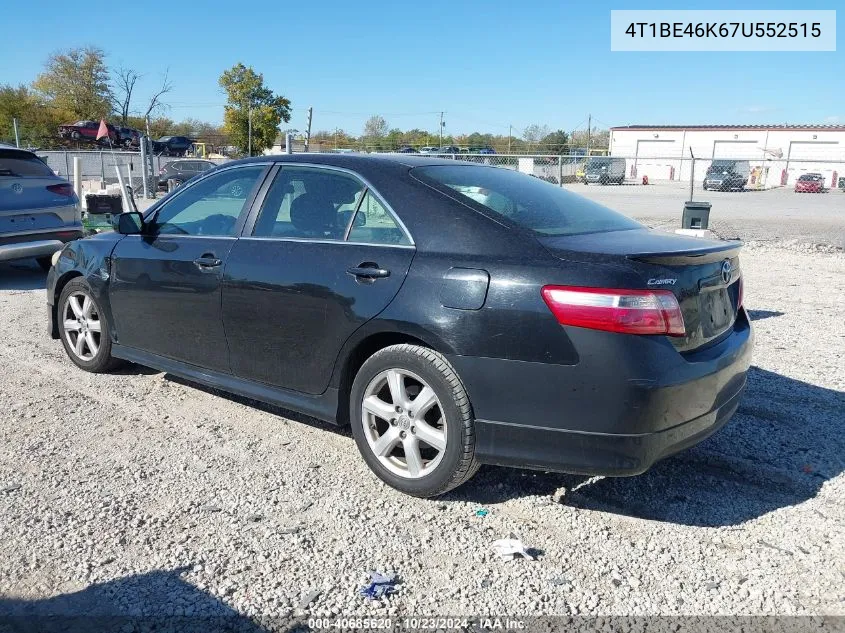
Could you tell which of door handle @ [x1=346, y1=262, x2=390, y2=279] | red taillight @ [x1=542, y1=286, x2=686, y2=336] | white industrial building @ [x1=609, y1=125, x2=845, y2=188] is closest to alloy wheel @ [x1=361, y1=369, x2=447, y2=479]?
door handle @ [x1=346, y1=262, x2=390, y2=279]

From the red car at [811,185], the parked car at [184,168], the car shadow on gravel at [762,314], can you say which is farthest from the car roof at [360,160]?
the red car at [811,185]

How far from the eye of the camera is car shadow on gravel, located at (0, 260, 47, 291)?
356 inches

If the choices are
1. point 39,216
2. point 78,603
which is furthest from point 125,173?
point 78,603

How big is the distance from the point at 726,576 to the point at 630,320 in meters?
1.09

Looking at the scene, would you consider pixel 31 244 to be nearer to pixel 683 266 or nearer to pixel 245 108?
pixel 683 266

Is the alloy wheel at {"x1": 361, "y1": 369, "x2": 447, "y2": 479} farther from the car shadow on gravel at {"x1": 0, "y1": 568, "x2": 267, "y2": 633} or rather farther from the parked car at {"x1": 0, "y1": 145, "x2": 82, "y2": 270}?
the parked car at {"x1": 0, "y1": 145, "x2": 82, "y2": 270}

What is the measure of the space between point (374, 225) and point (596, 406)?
57.4 inches

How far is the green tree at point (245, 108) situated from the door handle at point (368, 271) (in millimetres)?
45847

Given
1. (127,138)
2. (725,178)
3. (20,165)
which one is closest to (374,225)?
(20,165)

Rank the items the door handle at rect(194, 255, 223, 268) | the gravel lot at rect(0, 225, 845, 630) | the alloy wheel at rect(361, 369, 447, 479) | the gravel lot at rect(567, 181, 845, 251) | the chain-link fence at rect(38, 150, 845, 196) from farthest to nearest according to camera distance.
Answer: the chain-link fence at rect(38, 150, 845, 196)
the gravel lot at rect(567, 181, 845, 251)
the door handle at rect(194, 255, 223, 268)
the alloy wheel at rect(361, 369, 447, 479)
the gravel lot at rect(0, 225, 845, 630)

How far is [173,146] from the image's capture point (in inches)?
1785

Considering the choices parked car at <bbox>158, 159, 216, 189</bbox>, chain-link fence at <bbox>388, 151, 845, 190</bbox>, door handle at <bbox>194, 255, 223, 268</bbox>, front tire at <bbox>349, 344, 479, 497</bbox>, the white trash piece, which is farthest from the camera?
chain-link fence at <bbox>388, 151, 845, 190</bbox>

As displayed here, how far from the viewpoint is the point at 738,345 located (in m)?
3.45

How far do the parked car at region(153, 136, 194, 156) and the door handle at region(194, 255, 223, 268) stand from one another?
42.9 m
